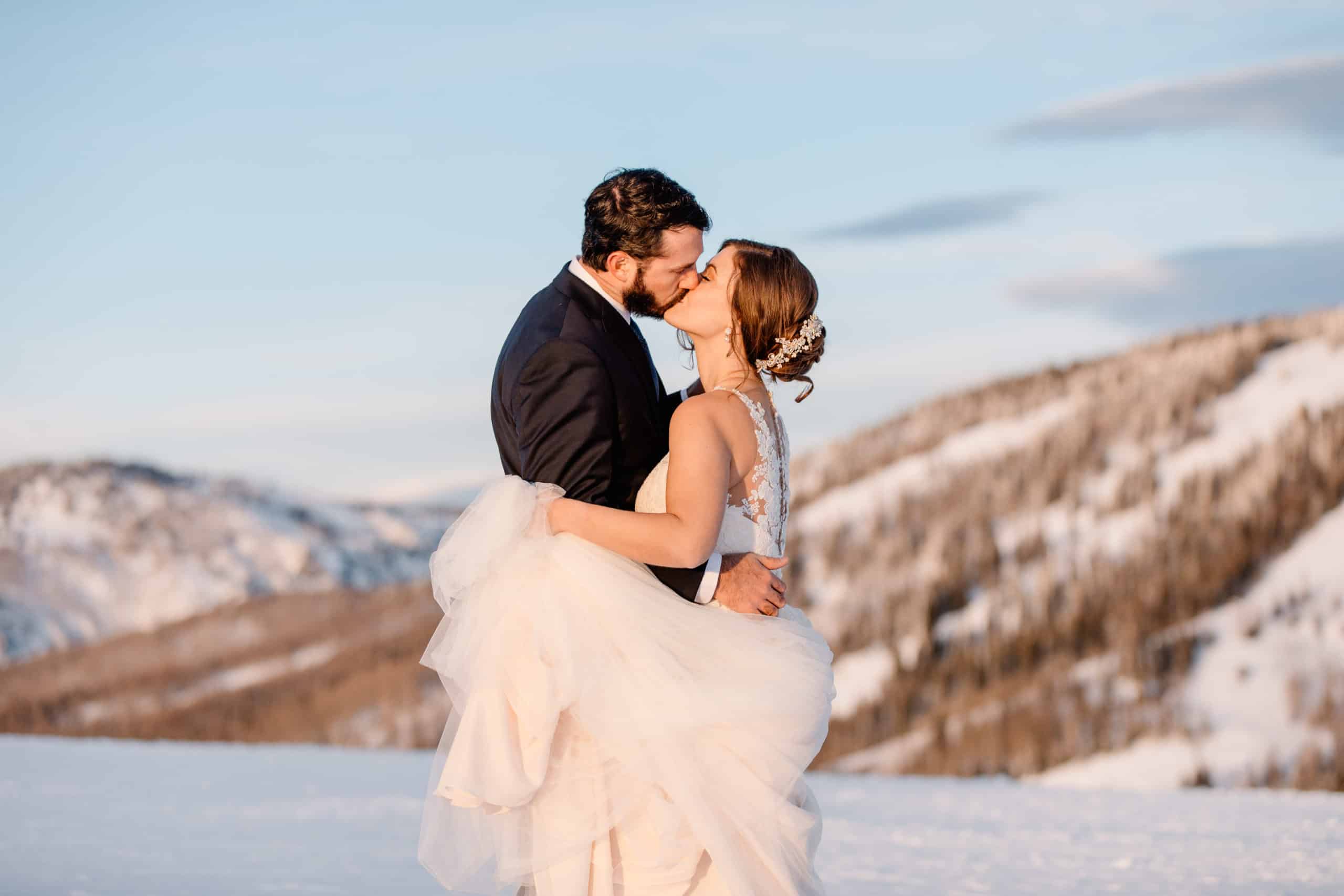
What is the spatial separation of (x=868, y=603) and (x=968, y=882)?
27232 mm

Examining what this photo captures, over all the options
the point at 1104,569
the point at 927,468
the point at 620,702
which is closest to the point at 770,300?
the point at 620,702

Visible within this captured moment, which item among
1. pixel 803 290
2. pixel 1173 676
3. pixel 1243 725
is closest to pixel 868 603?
pixel 1173 676

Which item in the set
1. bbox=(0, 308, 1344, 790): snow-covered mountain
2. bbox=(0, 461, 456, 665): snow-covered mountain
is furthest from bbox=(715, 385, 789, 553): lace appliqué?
bbox=(0, 461, 456, 665): snow-covered mountain

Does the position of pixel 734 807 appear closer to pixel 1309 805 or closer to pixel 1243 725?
pixel 1309 805

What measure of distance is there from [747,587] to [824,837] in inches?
124

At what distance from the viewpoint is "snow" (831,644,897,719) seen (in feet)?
89.4

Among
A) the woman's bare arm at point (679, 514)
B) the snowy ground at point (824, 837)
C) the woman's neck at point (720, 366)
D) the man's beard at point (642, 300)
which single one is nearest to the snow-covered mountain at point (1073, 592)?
the snowy ground at point (824, 837)

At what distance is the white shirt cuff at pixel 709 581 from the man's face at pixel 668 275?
1.79ft

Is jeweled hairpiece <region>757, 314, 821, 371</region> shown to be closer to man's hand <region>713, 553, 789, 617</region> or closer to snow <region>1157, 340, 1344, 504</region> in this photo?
man's hand <region>713, 553, 789, 617</region>

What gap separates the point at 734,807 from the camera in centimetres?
277

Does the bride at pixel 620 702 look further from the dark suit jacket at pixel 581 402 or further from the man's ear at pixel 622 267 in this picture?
the man's ear at pixel 622 267

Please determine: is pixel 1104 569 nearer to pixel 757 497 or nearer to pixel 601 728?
pixel 757 497

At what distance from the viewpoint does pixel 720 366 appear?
299cm

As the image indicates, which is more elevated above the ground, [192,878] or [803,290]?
[803,290]
